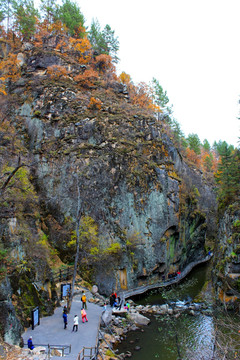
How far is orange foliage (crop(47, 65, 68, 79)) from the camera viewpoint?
40.4 m

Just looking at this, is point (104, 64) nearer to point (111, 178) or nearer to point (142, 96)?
point (142, 96)

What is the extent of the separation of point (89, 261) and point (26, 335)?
14.0 meters

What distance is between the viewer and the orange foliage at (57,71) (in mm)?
40406

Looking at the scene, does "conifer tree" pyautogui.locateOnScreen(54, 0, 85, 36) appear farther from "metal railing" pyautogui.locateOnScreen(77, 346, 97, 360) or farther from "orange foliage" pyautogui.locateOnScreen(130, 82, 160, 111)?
"metal railing" pyautogui.locateOnScreen(77, 346, 97, 360)

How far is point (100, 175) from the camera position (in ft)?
106

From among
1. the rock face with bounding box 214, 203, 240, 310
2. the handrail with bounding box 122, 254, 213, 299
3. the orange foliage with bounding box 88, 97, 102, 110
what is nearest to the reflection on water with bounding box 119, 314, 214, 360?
the rock face with bounding box 214, 203, 240, 310

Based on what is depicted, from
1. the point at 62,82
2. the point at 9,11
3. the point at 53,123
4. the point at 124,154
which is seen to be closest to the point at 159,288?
the point at 124,154

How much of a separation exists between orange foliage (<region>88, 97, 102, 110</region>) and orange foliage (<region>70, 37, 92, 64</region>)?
11.8 meters

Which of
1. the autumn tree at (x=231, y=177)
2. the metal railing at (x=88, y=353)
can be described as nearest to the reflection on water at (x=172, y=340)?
the metal railing at (x=88, y=353)

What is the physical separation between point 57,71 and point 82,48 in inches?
319

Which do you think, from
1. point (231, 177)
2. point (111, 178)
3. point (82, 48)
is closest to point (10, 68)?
point (82, 48)

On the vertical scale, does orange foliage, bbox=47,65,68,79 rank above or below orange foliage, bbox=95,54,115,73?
below

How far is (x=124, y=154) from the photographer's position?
1340 inches

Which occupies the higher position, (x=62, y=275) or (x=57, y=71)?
(x=57, y=71)
